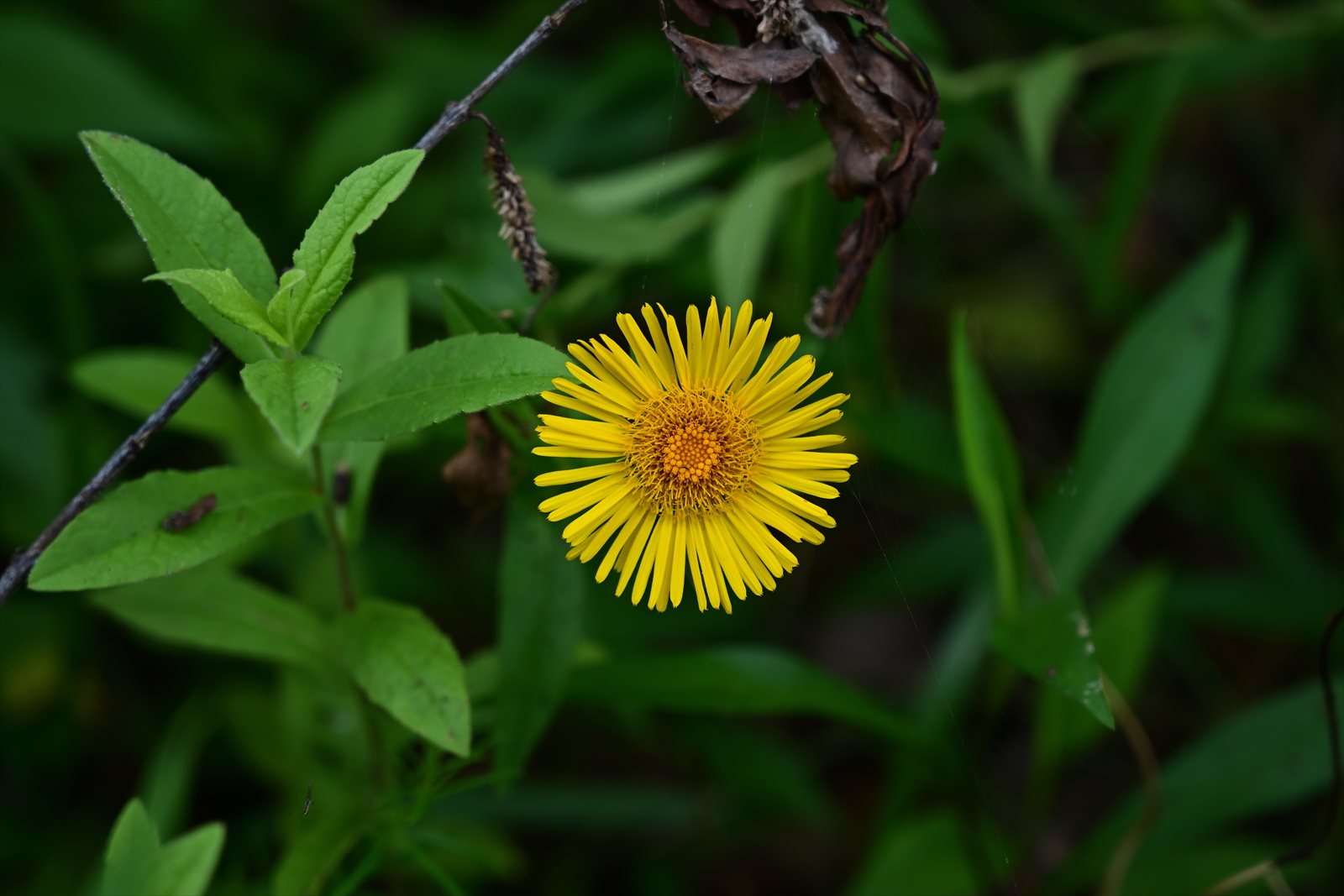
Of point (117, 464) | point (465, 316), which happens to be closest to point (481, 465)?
point (465, 316)

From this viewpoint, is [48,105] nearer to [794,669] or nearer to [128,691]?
[128,691]

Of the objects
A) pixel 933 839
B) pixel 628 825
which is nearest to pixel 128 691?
pixel 628 825

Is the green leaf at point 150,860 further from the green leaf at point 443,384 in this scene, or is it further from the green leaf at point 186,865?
the green leaf at point 443,384

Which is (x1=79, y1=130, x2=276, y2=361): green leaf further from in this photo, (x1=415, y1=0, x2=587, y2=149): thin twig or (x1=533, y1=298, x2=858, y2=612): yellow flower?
(x1=533, y1=298, x2=858, y2=612): yellow flower

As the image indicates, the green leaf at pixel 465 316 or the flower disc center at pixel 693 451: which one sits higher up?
the green leaf at pixel 465 316

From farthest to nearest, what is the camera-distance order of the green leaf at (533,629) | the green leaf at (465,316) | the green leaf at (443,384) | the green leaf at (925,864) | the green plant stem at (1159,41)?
the green plant stem at (1159,41)
the green leaf at (925,864)
the green leaf at (533,629)
the green leaf at (465,316)
the green leaf at (443,384)

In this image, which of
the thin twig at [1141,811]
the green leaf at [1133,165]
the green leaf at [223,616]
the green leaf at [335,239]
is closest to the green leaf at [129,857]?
the green leaf at [223,616]

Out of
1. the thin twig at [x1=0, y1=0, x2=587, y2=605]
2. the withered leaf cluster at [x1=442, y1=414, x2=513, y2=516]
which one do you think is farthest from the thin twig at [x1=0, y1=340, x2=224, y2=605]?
the withered leaf cluster at [x1=442, y1=414, x2=513, y2=516]
